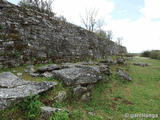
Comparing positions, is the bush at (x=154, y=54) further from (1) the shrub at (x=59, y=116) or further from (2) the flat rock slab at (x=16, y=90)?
(2) the flat rock slab at (x=16, y=90)

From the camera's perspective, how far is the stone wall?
11.5 feet

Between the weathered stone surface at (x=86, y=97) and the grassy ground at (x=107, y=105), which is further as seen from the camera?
the weathered stone surface at (x=86, y=97)

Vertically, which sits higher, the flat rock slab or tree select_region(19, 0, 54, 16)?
tree select_region(19, 0, 54, 16)

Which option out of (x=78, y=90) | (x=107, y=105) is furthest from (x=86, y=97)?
(x=107, y=105)

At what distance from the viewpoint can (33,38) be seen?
4254 mm

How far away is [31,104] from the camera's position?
1874mm

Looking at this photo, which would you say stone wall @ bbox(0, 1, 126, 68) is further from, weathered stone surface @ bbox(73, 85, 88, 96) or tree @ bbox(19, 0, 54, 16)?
tree @ bbox(19, 0, 54, 16)

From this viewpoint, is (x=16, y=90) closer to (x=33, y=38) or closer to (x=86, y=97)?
(x=86, y=97)

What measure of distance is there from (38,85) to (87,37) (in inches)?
244

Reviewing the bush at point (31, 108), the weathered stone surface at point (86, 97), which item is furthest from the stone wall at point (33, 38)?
the weathered stone surface at point (86, 97)

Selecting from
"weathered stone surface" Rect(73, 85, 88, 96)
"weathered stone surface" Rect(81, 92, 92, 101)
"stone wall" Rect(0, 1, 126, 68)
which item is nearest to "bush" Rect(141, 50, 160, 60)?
"stone wall" Rect(0, 1, 126, 68)

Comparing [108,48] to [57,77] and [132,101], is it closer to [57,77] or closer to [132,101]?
[132,101]

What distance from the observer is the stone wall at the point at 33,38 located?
3.50 meters

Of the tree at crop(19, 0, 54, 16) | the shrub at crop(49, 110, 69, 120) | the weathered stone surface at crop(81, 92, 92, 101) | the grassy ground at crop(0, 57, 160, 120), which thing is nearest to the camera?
the shrub at crop(49, 110, 69, 120)
